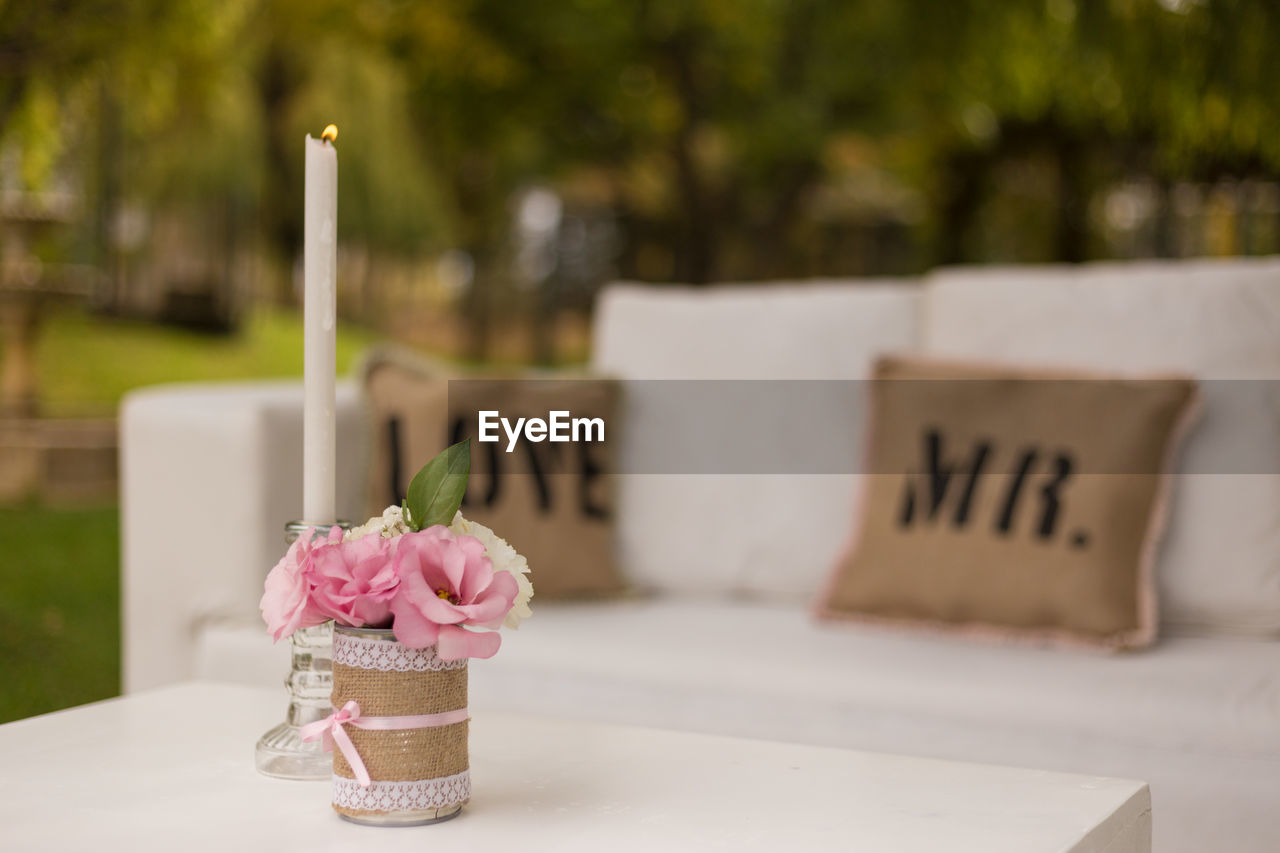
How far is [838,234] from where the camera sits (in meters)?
5.61

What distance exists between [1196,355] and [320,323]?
1.20m

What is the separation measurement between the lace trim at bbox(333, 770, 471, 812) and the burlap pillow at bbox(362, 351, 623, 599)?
93cm

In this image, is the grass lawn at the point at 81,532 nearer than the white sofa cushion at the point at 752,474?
No

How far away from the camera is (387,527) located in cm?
71

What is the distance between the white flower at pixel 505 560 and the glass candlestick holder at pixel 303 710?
117mm

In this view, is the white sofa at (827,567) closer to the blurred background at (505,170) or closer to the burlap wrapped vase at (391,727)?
the burlap wrapped vase at (391,727)

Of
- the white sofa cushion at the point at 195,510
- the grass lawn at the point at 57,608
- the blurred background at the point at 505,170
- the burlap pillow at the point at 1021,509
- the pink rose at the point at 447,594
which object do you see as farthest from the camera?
the blurred background at the point at 505,170

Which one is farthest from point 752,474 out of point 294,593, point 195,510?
point 294,593

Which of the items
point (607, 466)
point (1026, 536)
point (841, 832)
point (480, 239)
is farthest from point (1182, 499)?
point (480, 239)

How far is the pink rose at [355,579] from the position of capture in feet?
2.21

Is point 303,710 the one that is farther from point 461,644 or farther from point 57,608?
point 57,608

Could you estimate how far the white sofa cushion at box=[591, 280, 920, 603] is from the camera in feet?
5.69

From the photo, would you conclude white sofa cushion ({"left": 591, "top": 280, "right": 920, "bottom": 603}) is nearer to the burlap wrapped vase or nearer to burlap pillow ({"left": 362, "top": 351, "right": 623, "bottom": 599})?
burlap pillow ({"left": 362, "top": 351, "right": 623, "bottom": 599})

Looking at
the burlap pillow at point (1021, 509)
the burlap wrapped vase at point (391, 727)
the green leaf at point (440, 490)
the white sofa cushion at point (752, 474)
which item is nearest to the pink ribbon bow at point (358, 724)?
the burlap wrapped vase at point (391, 727)
